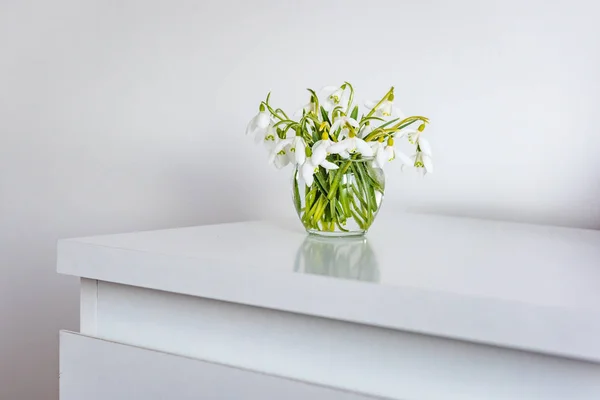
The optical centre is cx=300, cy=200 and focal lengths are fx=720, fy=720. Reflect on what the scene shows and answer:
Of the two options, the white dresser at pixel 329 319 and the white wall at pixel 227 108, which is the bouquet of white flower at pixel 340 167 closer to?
the white dresser at pixel 329 319

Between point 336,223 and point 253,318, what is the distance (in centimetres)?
25

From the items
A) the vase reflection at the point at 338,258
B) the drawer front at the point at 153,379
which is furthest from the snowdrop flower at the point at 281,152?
the drawer front at the point at 153,379

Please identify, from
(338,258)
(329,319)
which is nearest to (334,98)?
(338,258)

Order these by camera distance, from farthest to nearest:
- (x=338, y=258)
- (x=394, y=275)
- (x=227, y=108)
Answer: (x=227, y=108) → (x=338, y=258) → (x=394, y=275)

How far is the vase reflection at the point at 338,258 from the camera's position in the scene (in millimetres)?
650

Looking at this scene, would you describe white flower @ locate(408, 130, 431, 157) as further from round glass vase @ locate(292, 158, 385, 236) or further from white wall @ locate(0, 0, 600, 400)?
white wall @ locate(0, 0, 600, 400)

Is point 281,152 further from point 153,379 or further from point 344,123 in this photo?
point 153,379

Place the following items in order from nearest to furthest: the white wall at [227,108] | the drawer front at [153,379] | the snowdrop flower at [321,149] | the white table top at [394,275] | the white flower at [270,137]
A: the white table top at [394,275]
the drawer front at [153,379]
the snowdrop flower at [321,149]
the white flower at [270,137]
the white wall at [227,108]

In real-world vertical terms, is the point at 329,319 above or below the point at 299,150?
below

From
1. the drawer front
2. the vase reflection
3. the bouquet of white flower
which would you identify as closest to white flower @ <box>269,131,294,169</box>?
the bouquet of white flower

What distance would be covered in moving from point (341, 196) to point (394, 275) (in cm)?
25

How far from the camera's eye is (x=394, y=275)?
641mm

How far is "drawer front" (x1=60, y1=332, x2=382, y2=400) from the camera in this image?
0.65 m

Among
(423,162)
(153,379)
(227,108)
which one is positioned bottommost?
(153,379)
